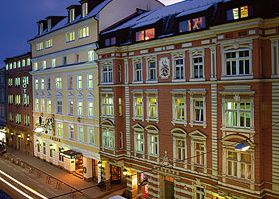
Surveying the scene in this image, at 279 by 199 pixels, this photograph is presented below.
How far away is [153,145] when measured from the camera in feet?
83.1

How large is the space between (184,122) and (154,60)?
6613 millimetres

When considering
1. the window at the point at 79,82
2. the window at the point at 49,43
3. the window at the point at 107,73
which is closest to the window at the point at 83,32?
the window at the point at 79,82

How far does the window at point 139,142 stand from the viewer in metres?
26.4

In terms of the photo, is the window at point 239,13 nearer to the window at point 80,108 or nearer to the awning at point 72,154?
the window at point 80,108

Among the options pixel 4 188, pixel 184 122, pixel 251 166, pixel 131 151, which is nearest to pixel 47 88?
pixel 4 188

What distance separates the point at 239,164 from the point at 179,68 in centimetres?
920

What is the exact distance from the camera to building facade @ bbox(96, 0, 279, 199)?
17.5 metres

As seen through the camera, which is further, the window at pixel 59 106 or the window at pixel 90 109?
the window at pixel 59 106

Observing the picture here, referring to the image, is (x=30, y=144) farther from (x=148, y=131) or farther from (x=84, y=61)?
(x=148, y=131)

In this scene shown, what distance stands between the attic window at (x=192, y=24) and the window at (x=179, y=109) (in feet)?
18.6

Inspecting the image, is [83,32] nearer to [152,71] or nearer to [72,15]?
[72,15]

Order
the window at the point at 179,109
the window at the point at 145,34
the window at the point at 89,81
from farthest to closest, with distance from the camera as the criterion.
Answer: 1. the window at the point at 89,81
2. the window at the point at 145,34
3. the window at the point at 179,109

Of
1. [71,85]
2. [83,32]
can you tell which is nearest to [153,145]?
[71,85]

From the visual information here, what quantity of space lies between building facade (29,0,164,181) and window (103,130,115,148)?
202 centimetres
